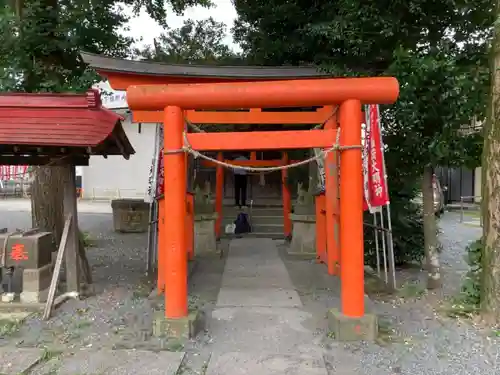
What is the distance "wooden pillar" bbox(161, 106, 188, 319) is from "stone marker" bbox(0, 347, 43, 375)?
136cm

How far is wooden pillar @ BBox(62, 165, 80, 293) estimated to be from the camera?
6516mm

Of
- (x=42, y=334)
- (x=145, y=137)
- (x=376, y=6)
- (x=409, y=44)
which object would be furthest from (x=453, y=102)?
(x=145, y=137)

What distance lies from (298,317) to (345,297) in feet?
3.23

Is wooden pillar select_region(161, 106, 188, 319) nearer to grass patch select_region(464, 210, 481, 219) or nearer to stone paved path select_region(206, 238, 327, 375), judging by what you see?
stone paved path select_region(206, 238, 327, 375)

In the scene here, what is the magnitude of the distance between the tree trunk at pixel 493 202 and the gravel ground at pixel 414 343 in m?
0.38

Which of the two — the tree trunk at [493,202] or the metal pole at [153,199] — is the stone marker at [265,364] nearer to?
the tree trunk at [493,202]

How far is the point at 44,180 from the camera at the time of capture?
9.51 meters

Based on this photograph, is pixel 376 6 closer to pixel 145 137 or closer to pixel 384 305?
pixel 384 305

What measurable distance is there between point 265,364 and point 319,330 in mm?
1129

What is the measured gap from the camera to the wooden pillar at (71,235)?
6.52 metres

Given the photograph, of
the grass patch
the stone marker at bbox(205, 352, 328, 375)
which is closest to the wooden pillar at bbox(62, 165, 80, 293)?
the stone marker at bbox(205, 352, 328, 375)

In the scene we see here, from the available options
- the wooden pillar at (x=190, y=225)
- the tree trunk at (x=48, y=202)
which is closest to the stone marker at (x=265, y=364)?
the wooden pillar at (x=190, y=225)

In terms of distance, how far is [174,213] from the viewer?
5.11 meters

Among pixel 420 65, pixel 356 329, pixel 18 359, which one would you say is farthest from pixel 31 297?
pixel 420 65
